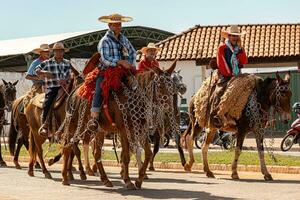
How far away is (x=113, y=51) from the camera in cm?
1368

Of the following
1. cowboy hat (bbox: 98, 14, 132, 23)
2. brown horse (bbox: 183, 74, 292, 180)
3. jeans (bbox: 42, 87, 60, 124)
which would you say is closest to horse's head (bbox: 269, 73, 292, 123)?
brown horse (bbox: 183, 74, 292, 180)

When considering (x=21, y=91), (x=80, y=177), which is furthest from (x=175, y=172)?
(x=21, y=91)

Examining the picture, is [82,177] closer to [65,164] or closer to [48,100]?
[65,164]

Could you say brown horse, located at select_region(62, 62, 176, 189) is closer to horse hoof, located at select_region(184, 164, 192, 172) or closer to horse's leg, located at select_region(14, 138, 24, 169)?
horse hoof, located at select_region(184, 164, 192, 172)

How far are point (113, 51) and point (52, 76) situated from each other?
2.78 meters

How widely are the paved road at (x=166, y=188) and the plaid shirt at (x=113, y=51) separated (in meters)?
2.35

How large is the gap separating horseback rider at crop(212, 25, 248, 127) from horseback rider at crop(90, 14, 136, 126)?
9.32 ft

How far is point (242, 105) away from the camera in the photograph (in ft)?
51.8

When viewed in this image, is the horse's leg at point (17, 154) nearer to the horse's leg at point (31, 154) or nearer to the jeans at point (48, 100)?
the horse's leg at point (31, 154)

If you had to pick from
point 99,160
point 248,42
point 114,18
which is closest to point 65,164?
point 99,160

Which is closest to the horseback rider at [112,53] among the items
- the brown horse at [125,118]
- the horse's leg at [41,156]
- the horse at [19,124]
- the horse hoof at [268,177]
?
the brown horse at [125,118]

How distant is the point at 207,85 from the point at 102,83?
159 inches

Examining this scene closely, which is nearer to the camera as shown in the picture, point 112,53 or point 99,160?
point 112,53

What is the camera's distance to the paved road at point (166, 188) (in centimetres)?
1254
